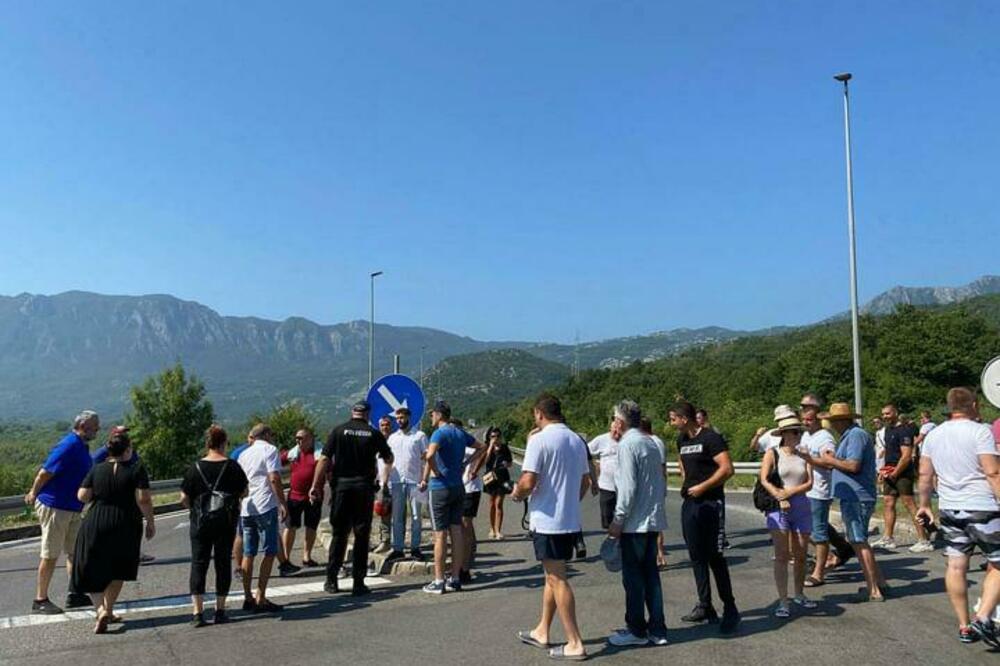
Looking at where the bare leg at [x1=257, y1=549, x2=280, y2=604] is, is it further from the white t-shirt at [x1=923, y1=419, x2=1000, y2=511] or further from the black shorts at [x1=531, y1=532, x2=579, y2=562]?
the white t-shirt at [x1=923, y1=419, x2=1000, y2=511]

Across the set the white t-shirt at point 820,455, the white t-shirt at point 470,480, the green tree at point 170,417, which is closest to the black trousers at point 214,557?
the white t-shirt at point 470,480

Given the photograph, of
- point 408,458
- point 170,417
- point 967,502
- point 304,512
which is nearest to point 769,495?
point 967,502

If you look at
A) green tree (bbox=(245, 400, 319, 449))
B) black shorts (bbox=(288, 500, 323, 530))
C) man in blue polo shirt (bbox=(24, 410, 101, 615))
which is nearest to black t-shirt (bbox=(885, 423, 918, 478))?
black shorts (bbox=(288, 500, 323, 530))

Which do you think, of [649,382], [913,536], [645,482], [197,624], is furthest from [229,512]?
[649,382]

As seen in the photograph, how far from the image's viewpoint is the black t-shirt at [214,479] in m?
7.30

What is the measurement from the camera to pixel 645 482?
6.22 meters

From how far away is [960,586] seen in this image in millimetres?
6109

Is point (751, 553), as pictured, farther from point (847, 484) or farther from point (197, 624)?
point (197, 624)

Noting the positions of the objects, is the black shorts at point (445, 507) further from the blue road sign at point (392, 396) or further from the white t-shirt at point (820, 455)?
the white t-shirt at point (820, 455)

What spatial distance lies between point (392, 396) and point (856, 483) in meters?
6.05

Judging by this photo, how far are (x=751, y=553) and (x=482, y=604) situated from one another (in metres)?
4.45

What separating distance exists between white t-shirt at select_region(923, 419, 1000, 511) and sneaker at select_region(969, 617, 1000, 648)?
2.77ft

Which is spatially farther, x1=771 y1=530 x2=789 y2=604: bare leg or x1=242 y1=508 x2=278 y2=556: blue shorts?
x1=242 y1=508 x2=278 y2=556: blue shorts

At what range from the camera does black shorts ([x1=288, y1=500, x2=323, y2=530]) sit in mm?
10297
